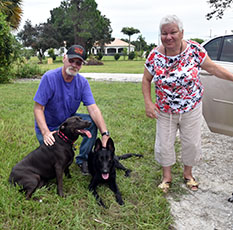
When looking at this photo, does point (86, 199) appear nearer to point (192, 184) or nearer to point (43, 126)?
point (43, 126)

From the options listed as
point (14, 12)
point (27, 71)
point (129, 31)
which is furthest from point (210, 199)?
point (129, 31)

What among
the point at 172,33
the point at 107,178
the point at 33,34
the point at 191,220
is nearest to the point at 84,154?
the point at 107,178

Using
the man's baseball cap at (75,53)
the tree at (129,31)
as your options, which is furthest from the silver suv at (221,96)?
the tree at (129,31)

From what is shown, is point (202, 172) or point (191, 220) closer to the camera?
point (191, 220)

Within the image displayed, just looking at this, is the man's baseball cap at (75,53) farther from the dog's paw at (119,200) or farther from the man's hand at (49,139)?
the dog's paw at (119,200)

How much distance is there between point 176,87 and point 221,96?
979 millimetres

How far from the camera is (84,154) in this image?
3.53 metres

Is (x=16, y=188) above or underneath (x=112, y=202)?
above

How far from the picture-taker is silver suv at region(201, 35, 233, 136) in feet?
10.8

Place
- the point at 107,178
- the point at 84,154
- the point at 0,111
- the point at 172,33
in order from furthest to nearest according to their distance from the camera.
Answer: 1. the point at 0,111
2. the point at 84,154
3. the point at 107,178
4. the point at 172,33

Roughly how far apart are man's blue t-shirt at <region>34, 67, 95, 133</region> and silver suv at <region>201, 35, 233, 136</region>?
1.55 metres

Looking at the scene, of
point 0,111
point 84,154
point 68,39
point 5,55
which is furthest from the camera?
point 68,39

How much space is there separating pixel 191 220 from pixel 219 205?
47cm

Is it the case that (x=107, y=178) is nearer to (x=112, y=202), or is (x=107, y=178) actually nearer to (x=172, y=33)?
(x=112, y=202)
